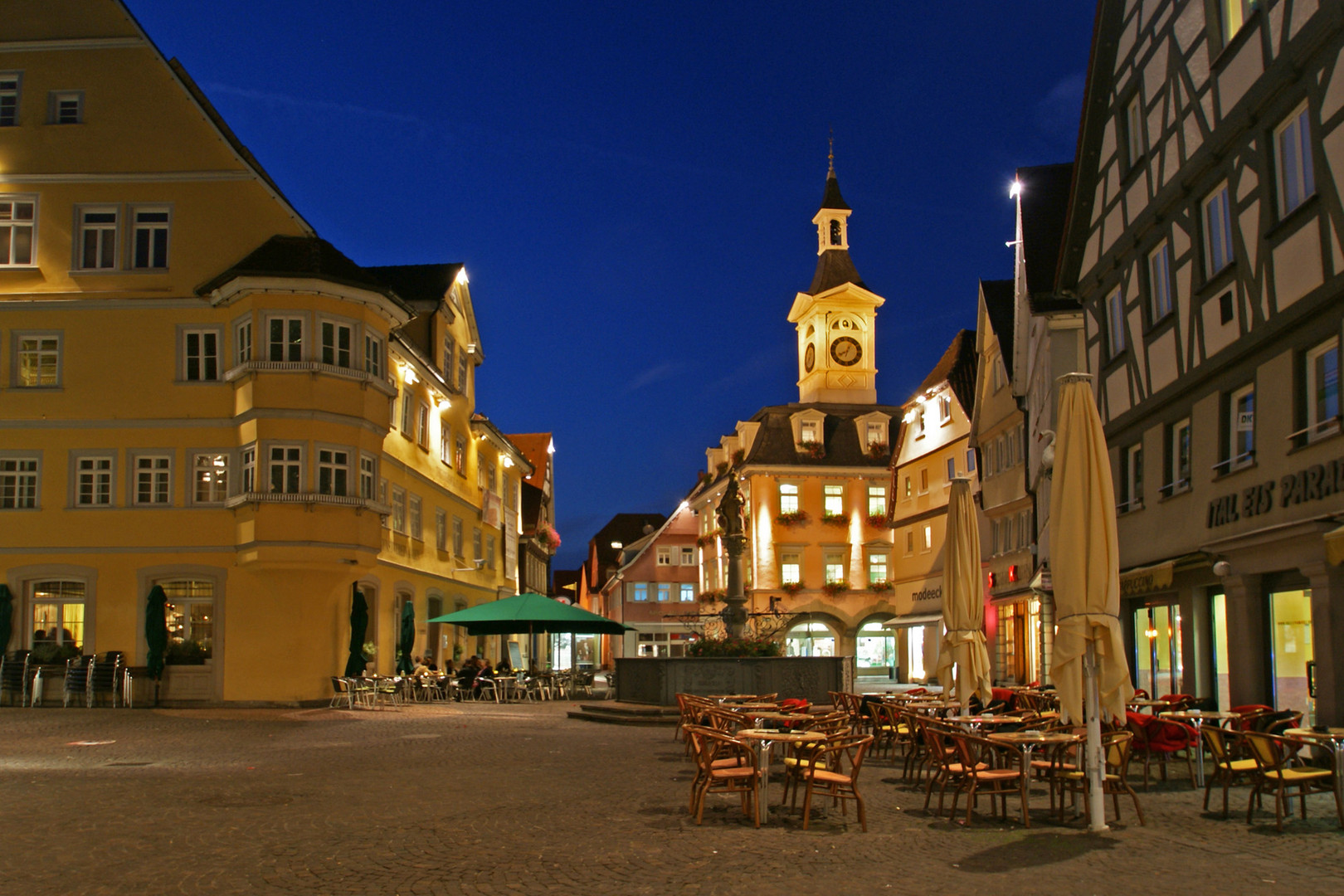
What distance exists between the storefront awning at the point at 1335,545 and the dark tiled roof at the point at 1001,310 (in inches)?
842

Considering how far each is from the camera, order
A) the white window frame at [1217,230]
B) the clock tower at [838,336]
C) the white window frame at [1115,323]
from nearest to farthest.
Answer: the white window frame at [1217,230]
the white window frame at [1115,323]
the clock tower at [838,336]

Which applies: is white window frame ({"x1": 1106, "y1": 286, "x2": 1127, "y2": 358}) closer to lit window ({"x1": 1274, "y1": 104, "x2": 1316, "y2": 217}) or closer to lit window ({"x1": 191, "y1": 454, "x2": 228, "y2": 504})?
lit window ({"x1": 1274, "y1": 104, "x2": 1316, "y2": 217})

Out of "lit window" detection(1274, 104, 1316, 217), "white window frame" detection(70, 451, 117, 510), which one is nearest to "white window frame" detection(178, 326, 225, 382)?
"white window frame" detection(70, 451, 117, 510)

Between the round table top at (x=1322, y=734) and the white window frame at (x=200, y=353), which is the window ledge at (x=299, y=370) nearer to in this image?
the white window frame at (x=200, y=353)

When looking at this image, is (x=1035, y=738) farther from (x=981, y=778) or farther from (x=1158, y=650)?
(x=1158, y=650)

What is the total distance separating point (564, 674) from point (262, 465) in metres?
11.7

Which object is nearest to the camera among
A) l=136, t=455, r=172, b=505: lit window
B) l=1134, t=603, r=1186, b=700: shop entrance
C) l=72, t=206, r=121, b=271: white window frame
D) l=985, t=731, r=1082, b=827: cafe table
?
l=985, t=731, r=1082, b=827: cafe table

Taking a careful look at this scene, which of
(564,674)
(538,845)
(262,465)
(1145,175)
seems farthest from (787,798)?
(564,674)

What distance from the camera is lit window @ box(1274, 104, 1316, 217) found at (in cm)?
1498

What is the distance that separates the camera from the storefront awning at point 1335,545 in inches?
504

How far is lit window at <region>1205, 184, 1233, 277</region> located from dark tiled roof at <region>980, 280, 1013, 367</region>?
52.2 feet

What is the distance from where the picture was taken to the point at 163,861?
9.21 m

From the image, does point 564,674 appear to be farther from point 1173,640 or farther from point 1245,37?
point 1245,37

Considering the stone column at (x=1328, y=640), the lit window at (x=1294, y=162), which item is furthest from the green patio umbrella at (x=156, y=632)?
the lit window at (x=1294, y=162)
